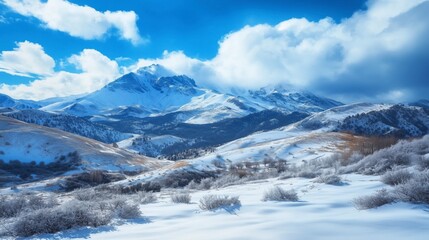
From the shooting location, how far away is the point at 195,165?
41031 mm

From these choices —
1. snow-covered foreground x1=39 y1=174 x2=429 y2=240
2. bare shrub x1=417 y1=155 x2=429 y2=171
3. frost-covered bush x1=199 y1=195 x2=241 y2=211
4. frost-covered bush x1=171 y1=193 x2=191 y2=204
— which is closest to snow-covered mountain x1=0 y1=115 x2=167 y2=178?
frost-covered bush x1=171 y1=193 x2=191 y2=204

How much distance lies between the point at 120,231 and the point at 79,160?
2149 inches

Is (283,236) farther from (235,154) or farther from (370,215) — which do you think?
(235,154)

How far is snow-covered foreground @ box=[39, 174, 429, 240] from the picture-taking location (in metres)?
5.84

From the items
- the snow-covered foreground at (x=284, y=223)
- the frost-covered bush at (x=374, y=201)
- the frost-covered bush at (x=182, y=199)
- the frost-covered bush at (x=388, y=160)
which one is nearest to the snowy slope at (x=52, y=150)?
the frost-covered bush at (x=388, y=160)

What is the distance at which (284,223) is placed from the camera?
656 cm

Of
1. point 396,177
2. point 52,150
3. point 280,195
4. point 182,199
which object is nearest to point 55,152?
point 52,150

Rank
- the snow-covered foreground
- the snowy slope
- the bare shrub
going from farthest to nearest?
the snowy slope → the bare shrub → the snow-covered foreground

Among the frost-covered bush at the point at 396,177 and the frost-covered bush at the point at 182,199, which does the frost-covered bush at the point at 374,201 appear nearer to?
the frost-covered bush at the point at 396,177

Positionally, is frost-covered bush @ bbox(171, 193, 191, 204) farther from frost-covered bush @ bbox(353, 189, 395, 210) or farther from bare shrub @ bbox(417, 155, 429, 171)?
bare shrub @ bbox(417, 155, 429, 171)

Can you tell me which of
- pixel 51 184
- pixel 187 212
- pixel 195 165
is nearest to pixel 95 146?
pixel 51 184

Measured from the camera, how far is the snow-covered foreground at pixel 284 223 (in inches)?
230

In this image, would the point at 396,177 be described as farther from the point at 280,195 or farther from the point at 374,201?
the point at 280,195

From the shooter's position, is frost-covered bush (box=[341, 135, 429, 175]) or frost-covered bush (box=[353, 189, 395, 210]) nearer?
frost-covered bush (box=[353, 189, 395, 210])
